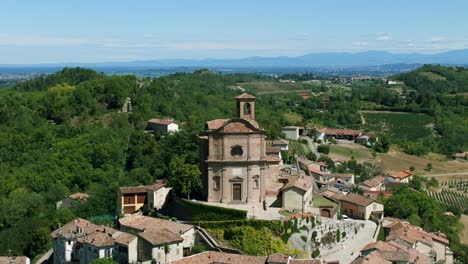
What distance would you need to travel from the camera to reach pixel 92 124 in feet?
235

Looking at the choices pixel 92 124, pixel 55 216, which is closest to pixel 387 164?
pixel 92 124

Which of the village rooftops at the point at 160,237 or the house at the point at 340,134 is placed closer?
the village rooftops at the point at 160,237

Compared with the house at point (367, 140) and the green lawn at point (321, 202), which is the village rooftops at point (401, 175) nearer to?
the house at point (367, 140)

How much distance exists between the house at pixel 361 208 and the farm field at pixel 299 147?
85.5ft

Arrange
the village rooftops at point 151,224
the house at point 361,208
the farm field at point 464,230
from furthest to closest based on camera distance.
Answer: the farm field at point 464,230 → the house at point 361,208 → the village rooftops at point 151,224

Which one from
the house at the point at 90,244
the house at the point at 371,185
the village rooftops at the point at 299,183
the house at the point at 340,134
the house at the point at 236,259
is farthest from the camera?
the house at the point at 340,134

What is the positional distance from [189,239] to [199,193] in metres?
5.18

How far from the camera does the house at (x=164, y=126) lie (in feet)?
220

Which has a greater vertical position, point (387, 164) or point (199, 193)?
point (199, 193)

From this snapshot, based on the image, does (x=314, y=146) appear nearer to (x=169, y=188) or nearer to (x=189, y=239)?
(x=169, y=188)

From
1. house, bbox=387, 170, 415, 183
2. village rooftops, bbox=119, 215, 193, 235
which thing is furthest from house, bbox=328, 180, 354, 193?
village rooftops, bbox=119, 215, 193, 235

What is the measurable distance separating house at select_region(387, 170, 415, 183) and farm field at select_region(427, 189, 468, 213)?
10.1 feet

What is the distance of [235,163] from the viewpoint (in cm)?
3622

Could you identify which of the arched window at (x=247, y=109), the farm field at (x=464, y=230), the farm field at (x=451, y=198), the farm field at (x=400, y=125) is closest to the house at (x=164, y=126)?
the arched window at (x=247, y=109)
